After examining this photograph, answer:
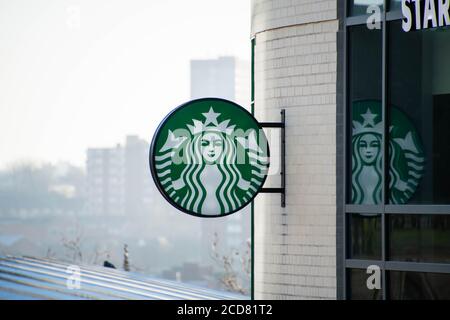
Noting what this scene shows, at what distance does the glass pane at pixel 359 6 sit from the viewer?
34.1 feet

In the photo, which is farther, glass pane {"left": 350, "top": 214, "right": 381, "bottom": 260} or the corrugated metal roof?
the corrugated metal roof

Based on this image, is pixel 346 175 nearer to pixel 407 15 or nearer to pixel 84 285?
pixel 407 15

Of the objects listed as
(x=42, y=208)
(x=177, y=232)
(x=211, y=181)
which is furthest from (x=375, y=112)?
(x=177, y=232)

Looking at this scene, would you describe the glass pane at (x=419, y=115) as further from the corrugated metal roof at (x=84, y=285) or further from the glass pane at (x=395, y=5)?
the corrugated metal roof at (x=84, y=285)

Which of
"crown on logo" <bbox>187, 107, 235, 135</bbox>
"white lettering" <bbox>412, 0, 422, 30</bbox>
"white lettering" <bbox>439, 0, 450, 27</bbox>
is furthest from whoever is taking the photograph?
"crown on logo" <bbox>187, 107, 235, 135</bbox>

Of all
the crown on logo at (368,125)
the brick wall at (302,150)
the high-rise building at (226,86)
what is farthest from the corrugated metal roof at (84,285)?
the high-rise building at (226,86)

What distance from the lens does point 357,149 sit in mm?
10508

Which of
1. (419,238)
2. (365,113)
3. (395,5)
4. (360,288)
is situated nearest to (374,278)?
(360,288)

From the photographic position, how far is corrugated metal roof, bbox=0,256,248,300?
13367mm

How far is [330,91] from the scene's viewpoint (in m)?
10.6

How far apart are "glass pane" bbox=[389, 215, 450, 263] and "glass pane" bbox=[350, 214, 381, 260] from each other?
17 cm

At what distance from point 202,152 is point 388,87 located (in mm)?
2115

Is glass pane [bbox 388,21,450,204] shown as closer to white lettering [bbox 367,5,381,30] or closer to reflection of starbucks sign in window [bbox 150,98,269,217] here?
white lettering [bbox 367,5,381,30]

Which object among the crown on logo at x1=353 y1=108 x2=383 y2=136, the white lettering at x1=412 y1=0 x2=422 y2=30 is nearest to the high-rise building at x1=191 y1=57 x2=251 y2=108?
the crown on logo at x1=353 y1=108 x2=383 y2=136
